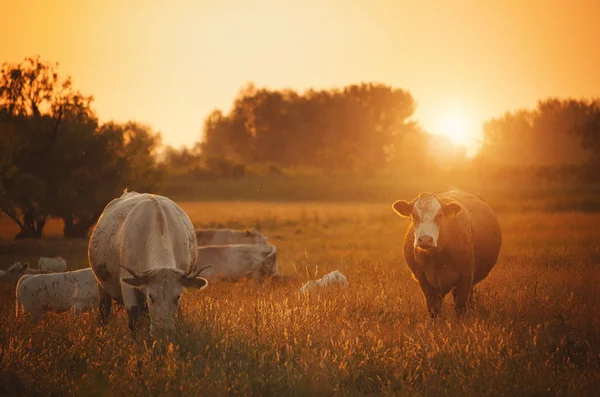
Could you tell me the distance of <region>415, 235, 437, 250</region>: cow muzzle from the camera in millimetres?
7746

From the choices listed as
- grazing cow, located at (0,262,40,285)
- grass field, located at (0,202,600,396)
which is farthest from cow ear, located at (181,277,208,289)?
grazing cow, located at (0,262,40,285)

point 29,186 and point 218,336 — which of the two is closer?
point 218,336

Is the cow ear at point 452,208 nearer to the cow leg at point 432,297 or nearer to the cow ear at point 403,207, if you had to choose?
the cow ear at point 403,207

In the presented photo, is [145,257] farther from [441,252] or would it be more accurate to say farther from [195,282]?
[441,252]

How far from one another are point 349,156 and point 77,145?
48.0 meters

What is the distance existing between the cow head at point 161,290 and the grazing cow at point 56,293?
3338 millimetres

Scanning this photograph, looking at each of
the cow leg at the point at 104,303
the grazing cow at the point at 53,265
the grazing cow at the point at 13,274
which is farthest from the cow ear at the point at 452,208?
the grazing cow at the point at 53,265

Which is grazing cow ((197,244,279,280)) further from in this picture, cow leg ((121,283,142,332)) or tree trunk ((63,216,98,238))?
tree trunk ((63,216,98,238))

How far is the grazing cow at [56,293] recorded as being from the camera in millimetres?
9500

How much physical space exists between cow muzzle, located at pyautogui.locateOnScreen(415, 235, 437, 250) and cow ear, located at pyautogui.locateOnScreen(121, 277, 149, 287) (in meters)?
3.52

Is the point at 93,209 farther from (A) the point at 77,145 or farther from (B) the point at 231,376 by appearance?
(B) the point at 231,376

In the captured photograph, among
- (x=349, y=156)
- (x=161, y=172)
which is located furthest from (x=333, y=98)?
(x=161, y=172)

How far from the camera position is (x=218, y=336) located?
22.5 feet

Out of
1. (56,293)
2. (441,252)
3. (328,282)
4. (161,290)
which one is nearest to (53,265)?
(56,293)
